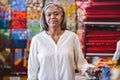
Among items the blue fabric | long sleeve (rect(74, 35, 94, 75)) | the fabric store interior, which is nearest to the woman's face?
long sleeve (rect(74, 35, 94, 75))

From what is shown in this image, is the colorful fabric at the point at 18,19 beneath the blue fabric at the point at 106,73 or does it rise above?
above

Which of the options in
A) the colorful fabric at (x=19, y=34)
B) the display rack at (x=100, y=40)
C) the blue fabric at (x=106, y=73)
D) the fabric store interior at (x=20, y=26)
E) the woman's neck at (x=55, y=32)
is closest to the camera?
the blue fabric at (x=106, y=73)

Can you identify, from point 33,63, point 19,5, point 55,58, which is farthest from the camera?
point 19,5

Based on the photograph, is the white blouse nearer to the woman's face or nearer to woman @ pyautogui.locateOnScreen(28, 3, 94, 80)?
woman @ pyautogui.locateOnScreen(28, 3, 94, 80)

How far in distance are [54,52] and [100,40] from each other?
875 mm

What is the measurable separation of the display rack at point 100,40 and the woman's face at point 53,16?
0.67 meters

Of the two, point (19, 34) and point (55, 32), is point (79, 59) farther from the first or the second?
point (19, 34)

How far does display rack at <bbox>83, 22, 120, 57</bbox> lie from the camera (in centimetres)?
279

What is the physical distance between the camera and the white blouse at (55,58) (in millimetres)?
2102

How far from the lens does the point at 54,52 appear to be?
6.92 feet

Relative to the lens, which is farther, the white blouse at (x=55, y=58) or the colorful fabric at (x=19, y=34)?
the colorful fabric at (x=19, y=34)

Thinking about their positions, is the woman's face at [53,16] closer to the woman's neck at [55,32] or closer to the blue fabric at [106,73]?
the woman's neck at [55,32]

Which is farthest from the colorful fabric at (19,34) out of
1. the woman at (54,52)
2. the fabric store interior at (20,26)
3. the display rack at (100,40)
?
the woman at (54,52)

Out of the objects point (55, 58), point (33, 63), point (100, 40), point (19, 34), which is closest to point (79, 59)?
point (55, 58)
